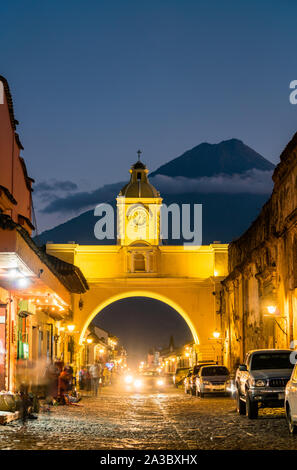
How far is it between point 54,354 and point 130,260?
57.5 ft

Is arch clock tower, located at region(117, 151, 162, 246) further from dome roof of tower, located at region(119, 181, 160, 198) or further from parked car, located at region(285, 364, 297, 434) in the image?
parked car, located at region(285, 364, 297, 434)

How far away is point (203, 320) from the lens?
5772 cm

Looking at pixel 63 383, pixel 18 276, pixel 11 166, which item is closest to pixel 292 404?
pixel 18 276

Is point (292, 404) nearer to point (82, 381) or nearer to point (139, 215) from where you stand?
point (82, 381)

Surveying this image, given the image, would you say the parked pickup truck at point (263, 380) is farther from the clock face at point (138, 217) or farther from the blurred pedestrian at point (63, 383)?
the clock face at point (138, 217)

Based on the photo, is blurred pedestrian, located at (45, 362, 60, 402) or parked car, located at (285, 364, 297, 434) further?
blurred pedestrian, located at (45, 362, 60, 402)

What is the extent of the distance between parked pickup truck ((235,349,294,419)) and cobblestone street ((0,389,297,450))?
1.32 feet

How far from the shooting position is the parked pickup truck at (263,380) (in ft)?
61.8

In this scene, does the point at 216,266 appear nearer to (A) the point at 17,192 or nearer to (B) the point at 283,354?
(A) the point at 17,192

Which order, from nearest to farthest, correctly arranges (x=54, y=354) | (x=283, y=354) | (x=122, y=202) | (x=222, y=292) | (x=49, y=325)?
(x=283, y=354) → (x=49, y=325) → (x=54, y=354) → (x=222, y=292) → (x=122, y=202)

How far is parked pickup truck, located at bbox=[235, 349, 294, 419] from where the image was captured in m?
18.8

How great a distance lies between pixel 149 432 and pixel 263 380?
4.48m

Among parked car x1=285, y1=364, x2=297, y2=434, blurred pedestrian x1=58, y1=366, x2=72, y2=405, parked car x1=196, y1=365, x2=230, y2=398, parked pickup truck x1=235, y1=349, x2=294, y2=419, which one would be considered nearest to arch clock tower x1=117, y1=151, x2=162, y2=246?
parked car x1=196, y1=365, x2=230, y2=398

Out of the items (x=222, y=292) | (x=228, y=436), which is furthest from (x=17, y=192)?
(x=222, y=292)
